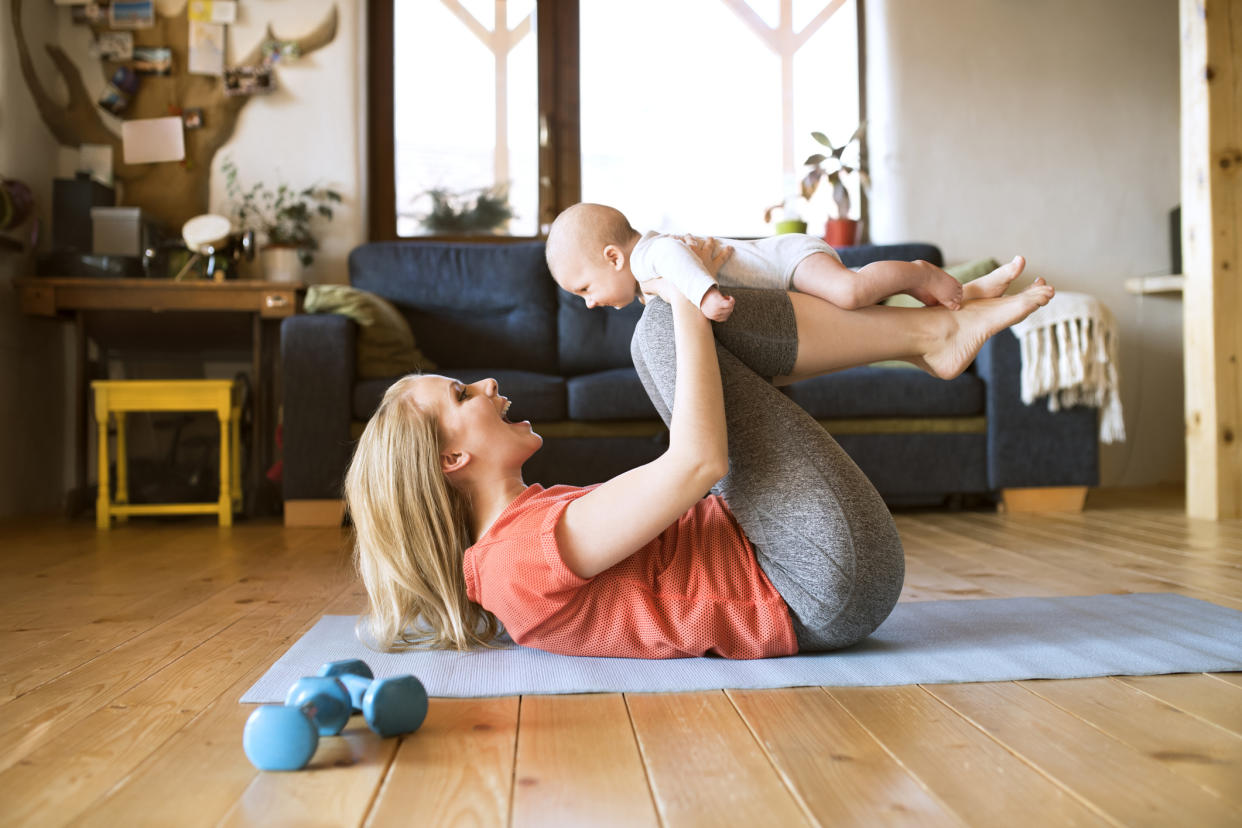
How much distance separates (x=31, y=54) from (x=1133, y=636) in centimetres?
422

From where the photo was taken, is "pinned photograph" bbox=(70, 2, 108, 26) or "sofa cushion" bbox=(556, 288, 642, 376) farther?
"pinned photograph" bbox=(70, 2, 108, 26)

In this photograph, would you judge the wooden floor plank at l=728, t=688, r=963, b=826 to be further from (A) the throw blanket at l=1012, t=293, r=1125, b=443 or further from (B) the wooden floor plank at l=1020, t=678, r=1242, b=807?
(A) the throw blanket at l=1012, t=293, r=1125, b=443

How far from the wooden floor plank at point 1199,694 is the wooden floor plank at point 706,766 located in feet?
1.67

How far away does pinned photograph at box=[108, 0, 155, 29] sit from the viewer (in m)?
4.09

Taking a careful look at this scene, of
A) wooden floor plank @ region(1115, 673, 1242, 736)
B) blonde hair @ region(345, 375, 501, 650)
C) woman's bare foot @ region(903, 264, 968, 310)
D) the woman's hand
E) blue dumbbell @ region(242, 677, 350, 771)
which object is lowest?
wooden floor plank @ region(1115, 673, 1242, 736)

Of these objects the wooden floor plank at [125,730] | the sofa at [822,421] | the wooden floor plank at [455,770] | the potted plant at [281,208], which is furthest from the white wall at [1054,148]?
the wooden floor plank at [455,770]

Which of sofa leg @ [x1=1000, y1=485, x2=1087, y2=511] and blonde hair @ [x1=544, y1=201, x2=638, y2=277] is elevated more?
blonde hair @ [x1=544, y1=201, x2=638, y2=277]

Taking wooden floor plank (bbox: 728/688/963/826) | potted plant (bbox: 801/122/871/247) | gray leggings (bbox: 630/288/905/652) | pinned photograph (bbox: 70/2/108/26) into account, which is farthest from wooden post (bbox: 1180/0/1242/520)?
pinned photograph (bbox: 70/2/108/26)

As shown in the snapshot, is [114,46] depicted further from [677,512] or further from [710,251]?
[677,512]

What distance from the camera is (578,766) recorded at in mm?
976

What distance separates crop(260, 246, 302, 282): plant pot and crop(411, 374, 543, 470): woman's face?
2.63 meters

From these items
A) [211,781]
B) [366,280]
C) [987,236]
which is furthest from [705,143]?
[211,781]

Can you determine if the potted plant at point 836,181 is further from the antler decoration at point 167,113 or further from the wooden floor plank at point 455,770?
the wooden floor plank at point 455,770

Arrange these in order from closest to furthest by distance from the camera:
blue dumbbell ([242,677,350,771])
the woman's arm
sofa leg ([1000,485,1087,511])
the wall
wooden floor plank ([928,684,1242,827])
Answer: wooden floor plank ([928,684,1242,827]) → blue dumbbell ([242,677,350,771]) → the woman's arm → sofa leg ([1000,485,1087,511]) → the wall
